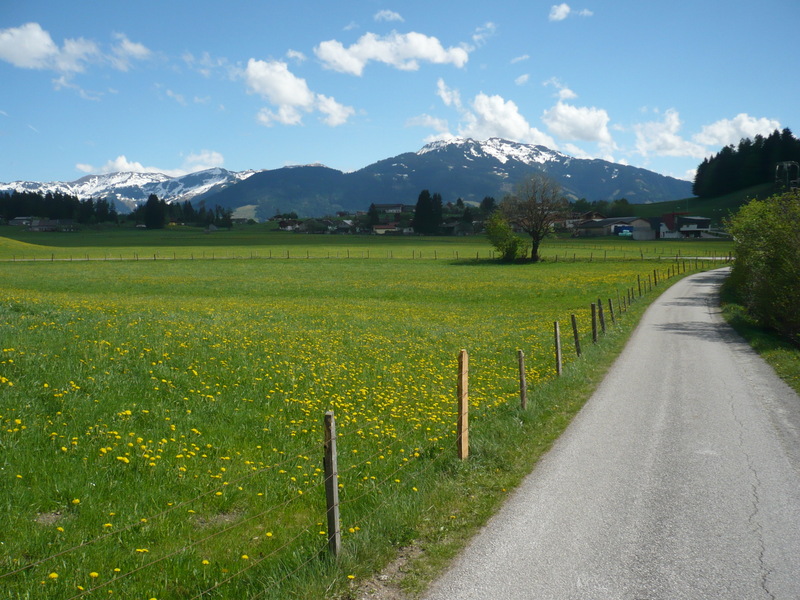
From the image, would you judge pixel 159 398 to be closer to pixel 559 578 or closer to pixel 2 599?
pixel 2 599

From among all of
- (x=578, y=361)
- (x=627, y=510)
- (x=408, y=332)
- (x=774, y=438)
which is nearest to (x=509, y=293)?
(x=408, y=332)

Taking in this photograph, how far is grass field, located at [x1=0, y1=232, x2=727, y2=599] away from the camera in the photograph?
6.40 metres

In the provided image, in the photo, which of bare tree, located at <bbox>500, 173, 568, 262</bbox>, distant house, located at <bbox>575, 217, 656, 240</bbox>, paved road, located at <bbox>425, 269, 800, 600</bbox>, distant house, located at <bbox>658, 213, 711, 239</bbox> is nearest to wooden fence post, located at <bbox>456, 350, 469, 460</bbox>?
paved road, located at <bbox>425, 269, 800, 600</bbox>

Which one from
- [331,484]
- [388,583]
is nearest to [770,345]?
[388,583]

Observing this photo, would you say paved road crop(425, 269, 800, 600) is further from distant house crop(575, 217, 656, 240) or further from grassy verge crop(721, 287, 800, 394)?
distant house crop(575, 217, 656, 240)

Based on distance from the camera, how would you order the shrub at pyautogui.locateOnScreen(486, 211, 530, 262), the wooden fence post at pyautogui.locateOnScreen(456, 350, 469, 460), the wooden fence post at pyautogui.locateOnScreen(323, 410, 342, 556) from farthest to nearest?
the shrub at pyautogui.locateOnScreen(486, 211, 530, 262)
the wooden fence post at pyautogui.locateOnScreen(456, 350, 469, 460)
the wooden fence post at pyautogui.locateOnScreen(323, 410, 342, 556)

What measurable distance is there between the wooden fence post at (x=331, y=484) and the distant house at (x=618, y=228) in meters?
172

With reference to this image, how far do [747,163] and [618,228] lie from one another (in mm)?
38514

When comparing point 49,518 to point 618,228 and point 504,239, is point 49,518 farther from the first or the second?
point 618,228

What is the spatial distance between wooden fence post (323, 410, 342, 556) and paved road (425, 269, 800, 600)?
3.75 feet

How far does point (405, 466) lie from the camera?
965cm

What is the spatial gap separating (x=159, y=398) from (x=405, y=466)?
5136mm

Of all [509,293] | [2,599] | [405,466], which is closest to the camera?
[2,599]

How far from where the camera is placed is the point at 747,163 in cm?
16788
